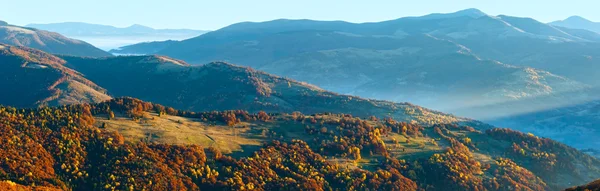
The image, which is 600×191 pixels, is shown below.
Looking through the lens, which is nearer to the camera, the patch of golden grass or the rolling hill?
the rolling hill

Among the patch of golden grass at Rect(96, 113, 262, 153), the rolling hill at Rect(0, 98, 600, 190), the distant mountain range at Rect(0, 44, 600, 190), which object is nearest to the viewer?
the rolling hill at Rect(0, 98, 600, 190)

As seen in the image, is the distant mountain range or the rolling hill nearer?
the rolling hill

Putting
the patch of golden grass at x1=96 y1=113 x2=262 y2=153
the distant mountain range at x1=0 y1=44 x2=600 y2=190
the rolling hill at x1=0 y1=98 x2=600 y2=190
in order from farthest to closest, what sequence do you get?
the patch of golden grass at x1=96 y1=113 x2=262 y2=153 → the distant mountain range at x1=0 y1=44 x2=600 y2=190 → the rolling hill at x1=0 y1=98 x2=600 y2=190

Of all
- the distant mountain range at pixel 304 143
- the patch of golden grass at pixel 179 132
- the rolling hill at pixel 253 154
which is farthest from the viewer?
the patch of golden grass at pixel 179 132

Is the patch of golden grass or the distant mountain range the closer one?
the distant mountain range

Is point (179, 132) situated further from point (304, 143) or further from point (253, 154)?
point (304, 143)

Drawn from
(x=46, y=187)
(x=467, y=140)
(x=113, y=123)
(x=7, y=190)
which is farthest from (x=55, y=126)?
(x=467, y=140)

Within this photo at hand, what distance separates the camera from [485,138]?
113750 millimetres

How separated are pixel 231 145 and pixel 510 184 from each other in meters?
45.5

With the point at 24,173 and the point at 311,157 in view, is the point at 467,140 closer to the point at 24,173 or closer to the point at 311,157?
the point at 311,157

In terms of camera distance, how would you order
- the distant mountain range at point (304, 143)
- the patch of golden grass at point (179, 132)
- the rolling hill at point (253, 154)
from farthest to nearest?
the patch of golden grass at point (179, 132) < the distant mountain range at point (304, 143) < the rolling hill at point (253, 154)

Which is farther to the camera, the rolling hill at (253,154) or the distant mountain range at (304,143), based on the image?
the distant mountain range at (304,143)

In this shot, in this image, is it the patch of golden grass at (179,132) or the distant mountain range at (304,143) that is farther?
the patch of golden grass at (179,132)

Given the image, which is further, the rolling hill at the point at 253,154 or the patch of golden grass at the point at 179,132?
the patch of golden grass at the point at 179,132
